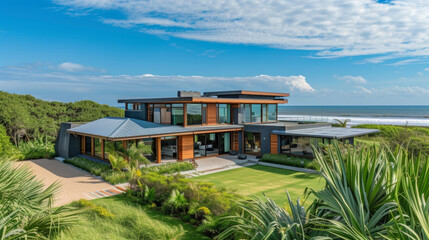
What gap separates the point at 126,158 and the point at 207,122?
7588mm

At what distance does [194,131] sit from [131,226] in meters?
11.6

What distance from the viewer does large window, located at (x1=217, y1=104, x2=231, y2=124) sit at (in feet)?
77.6

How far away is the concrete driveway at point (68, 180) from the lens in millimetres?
12461

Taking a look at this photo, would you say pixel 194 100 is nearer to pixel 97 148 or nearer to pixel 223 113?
pixel 223 113

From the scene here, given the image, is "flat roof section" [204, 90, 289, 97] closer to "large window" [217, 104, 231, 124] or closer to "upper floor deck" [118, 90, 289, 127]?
"upper floor deck" [118, 90, 289, 127]

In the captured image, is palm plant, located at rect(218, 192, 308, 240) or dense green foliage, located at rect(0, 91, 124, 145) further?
dense green foliage, located at rect(0, 91, 124, 145)

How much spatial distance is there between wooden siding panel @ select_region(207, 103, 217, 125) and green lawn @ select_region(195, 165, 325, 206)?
5945mm

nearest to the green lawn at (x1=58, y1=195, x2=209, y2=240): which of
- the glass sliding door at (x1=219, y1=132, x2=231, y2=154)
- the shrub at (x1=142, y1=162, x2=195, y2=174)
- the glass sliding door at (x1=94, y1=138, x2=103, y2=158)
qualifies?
the shrub at (x1=142, y1=162, x2=195, y2=174)

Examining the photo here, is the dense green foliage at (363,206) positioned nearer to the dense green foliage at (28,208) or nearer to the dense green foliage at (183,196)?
the dense green foliage at (28,208)

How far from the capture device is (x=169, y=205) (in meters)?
10.4

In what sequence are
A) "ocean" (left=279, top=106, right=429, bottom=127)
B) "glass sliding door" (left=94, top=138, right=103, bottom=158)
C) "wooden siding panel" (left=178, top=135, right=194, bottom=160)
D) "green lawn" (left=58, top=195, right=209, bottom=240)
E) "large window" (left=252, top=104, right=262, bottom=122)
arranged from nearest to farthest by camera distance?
"green lawn" (left=58, top=195, right=209, bottom=240)
"glass sliding door" (left=94, top=138, right=103, bottom=158)
"wooden siding panel" (left=178, top=135, right=194, bottom=160)
"large window" (left=252, top=104, right=262, bottom=122)
"ocean" (left=279, top=106, right=429, bottom=127)

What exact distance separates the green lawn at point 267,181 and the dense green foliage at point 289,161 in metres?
0.84

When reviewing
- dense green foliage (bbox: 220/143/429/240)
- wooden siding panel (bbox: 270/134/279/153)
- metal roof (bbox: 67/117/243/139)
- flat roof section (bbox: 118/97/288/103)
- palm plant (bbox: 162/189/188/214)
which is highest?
flat roof section (bbox: 118/97/288/103)

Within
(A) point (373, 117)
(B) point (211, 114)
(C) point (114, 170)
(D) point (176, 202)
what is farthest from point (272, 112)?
(A) point (373, 117)
